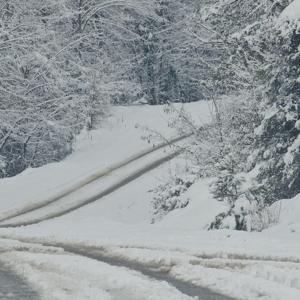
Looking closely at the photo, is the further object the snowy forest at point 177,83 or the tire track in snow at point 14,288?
the snowy forest at point 177,83

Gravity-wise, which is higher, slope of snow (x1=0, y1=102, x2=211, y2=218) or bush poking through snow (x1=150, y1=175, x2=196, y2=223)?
slope of snow (x1=0, y1=102, x2=211, y2=218)

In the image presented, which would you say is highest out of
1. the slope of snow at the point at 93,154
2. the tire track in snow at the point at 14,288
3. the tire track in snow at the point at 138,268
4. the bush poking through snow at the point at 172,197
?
the slope of snow at the point at 93,154

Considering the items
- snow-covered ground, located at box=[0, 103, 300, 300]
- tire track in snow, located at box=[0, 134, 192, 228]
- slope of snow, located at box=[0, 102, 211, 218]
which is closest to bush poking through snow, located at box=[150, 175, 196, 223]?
snow-covered ground, located at box=[0, 103, 300, 300]

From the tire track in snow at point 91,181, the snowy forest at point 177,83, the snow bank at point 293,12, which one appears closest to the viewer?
the snow bank at point 293,12

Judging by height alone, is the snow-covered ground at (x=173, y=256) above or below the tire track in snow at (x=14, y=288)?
above

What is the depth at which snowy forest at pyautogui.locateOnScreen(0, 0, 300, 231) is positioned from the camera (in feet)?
45.6

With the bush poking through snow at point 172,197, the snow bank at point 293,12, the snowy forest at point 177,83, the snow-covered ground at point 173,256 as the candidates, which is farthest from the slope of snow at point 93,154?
the snow bank at point 293,12

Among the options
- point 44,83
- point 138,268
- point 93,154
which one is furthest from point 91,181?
point 138,268

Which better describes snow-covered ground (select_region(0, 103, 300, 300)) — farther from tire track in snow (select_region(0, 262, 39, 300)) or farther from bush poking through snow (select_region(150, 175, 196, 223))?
bush poking through snow (select_region(150, 175, 196, 223))

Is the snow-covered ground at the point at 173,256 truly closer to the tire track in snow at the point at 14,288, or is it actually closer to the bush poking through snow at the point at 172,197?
the tire track in snow at the point at 14,288

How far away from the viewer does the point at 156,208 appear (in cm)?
1866

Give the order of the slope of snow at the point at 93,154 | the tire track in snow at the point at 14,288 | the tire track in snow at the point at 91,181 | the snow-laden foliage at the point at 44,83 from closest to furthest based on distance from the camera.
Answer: the tire track in snow at the point at 14,288
the tire track in snow at the point at 91,181
the slope of snow at the point at 93,154
the snow-laden foliage at the point at 44,83

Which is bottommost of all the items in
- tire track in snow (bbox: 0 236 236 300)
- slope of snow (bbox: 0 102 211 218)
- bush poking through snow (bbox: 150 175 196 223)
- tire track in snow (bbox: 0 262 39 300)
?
tire track in snow (bbox: 0 262 39 300)

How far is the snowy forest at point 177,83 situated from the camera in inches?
547
